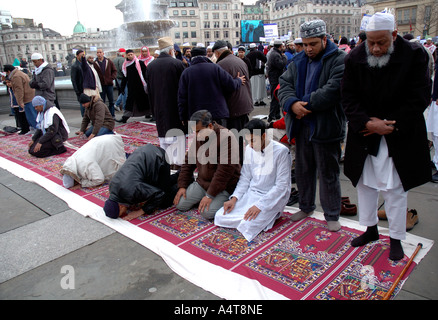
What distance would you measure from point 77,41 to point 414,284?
354 ft

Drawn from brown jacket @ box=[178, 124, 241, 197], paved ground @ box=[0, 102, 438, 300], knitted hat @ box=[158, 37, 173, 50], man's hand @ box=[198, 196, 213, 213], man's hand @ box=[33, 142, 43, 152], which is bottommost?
paved ground @ box=[0, 102, 438, 300]

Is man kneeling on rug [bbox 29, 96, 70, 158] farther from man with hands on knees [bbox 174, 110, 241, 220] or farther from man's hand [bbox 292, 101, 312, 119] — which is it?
man's hand [bbox 292, 101, 312, 119]

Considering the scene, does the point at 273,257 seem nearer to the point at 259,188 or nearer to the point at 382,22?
the point at 259,188

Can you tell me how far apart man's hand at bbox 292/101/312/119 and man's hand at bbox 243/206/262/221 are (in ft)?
3.09

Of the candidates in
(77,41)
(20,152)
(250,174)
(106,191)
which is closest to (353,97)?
(250,174)

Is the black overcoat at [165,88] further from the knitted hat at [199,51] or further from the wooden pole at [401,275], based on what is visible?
the wooden pole at [401,275]

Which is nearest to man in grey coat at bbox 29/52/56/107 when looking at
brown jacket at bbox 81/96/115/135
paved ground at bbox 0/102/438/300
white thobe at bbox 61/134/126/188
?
brown jacket at bbox 81/96/115/135

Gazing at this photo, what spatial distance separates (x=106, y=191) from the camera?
466cm

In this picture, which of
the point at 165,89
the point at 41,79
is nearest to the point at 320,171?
the point at 165,89

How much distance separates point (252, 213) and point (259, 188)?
0.38 meters

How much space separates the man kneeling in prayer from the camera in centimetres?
320

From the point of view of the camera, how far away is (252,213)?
125 inches

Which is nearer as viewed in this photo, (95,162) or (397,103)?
(397,103)

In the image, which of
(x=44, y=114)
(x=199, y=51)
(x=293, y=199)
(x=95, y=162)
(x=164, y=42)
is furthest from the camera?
(x=44, y=114)
